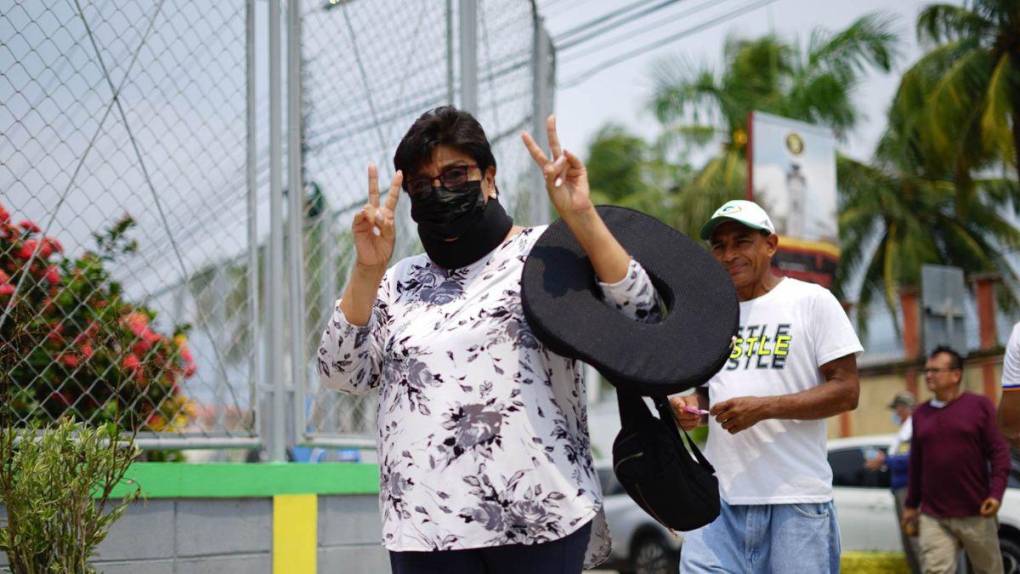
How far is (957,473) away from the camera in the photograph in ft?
27.3

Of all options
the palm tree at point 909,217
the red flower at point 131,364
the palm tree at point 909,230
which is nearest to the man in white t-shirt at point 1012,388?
the red flower at point 131,364

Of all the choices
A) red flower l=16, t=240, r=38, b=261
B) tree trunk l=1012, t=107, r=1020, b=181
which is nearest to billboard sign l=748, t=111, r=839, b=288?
tree trunk l=1012, t=107, r=1020, b=181

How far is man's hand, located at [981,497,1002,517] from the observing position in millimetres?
8164

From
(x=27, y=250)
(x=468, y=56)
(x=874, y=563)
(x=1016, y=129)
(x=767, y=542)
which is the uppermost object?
(x=1016, y=129)

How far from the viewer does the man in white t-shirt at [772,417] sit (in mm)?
4105

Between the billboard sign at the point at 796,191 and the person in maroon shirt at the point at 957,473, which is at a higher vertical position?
the billboard sign at the point at 796,191

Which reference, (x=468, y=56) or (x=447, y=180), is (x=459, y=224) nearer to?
(x=447, y=180)

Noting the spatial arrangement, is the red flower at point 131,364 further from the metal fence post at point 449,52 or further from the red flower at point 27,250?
the metal fence post at point 449,52

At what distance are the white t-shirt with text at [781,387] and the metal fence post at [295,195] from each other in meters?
2.04

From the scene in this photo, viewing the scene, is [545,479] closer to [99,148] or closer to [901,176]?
[99,148]

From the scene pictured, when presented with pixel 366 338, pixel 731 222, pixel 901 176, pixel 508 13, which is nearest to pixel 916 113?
pixel 901 176

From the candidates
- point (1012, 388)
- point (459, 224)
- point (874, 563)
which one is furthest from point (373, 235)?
point (874, 563)

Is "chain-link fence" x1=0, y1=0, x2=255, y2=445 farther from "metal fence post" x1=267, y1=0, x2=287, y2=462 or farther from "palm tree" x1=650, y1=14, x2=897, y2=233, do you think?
"palm tree" x1=650, y1=14, x2=897, y2=233

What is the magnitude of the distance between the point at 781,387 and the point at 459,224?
1.61m
